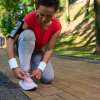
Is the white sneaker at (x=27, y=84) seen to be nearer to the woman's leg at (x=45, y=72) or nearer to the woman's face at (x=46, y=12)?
the woman's leg at (x=45, y=72)

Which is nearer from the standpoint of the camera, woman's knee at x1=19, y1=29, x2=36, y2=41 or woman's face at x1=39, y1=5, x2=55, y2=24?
woman's face at x1=39, y1=5, x2=55, y2=24

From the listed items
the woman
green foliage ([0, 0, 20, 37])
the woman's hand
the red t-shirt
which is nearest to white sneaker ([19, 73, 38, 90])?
the woman

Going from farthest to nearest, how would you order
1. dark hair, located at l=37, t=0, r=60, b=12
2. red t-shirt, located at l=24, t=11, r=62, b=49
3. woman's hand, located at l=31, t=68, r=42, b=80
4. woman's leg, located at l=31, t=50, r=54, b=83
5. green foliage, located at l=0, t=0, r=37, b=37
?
green foliage, located at l=0, t=0, r=37, b=37 < woman's leg, located at l=31, t=50, r=54, b=83 < red t-shirt, located at l=24, t=11, r=62, b=49 < woman's hand, located at l=31, t=68, r=42, b=80 < dark hair, located at l=37, t=0, r=60, b=12

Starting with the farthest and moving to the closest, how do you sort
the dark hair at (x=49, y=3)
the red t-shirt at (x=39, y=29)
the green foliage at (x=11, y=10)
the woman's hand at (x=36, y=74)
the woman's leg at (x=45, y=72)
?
the green foliage at (x=11, y=10)
the woman's leg at (x=45, y=72)
the red t-shirt at (x=39, y=29)
the woman's hand at (x=36, y=74)
the dark hair at (x=49, y=3)

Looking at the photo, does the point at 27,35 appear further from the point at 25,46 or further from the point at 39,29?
the point at 39,29

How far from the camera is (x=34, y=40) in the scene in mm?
2525

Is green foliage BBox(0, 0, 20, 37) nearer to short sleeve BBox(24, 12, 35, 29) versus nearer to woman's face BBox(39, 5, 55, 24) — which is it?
short sleeve BBox(24, 12, 35, 29)

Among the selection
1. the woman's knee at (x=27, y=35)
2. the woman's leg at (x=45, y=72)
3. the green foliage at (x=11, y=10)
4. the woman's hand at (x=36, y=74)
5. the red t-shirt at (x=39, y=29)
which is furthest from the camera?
the green foliage at (x=11, y=10)

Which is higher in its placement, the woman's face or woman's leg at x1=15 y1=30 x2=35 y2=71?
the woman's face

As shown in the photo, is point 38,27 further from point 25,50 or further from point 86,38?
point 86,38

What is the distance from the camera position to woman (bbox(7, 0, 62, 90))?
210cm

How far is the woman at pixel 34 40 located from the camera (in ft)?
6.89

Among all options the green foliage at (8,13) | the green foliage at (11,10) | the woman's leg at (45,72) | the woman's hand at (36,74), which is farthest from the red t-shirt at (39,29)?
the green foliage at (8,13)

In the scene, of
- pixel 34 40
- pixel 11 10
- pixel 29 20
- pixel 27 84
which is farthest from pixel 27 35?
pixel 11 10
